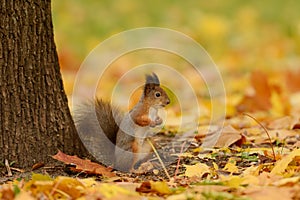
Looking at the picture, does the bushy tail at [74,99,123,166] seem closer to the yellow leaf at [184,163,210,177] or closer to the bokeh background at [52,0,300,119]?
the yellow leaf at [184,163,210,177]

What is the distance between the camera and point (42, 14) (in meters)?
3.54

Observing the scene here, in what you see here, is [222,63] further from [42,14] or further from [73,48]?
[42,14]

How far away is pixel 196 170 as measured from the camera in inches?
129

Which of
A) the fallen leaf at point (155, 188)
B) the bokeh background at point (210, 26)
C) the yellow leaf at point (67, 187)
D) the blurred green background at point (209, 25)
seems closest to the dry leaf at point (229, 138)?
the fallen leaf at point (155, 188)

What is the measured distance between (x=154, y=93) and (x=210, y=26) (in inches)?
260

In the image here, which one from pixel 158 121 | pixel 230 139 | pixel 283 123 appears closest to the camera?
pixel 158 121

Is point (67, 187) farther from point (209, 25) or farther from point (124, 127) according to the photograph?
point (209, 25)

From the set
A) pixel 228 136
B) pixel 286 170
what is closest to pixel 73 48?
pixel 228 136

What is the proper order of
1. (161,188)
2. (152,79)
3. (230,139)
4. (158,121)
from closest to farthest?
(161,188), (158,121), (152,79), (230,139)

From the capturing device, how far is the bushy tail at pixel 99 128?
3734mm

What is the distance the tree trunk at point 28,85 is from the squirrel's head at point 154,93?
468 mm

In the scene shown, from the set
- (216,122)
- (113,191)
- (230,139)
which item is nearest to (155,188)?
(113,191)

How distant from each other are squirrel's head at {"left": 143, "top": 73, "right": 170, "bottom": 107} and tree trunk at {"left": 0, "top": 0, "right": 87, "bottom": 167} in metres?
0.47

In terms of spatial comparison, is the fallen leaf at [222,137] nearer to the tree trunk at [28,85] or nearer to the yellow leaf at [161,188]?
the tree trunk at [28,85]
